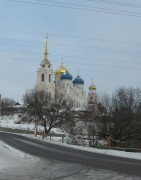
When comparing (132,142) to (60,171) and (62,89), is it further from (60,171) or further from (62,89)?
(62,89)

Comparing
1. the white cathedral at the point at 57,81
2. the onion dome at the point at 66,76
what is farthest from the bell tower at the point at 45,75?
the onion dome at the point at 66,76

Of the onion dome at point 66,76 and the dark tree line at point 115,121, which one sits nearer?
the dark tree line at point 115,121

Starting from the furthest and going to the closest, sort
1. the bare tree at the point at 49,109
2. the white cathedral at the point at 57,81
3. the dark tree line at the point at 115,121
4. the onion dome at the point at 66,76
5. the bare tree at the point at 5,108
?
the onion dome at the point at 66,76, the white cathedral at the point at 57,81, the bare tree at the point at 5,108, the bare tree at the point at 49,109, the dark tree line at the point at 115,121

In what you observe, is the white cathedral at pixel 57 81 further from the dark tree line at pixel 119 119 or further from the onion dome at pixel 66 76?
the dark tree line at pixel 119 119

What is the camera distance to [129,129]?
50.9 m

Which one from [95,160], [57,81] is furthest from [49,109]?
[95,160]

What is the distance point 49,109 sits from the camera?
317ft

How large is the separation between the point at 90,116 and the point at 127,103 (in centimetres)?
544

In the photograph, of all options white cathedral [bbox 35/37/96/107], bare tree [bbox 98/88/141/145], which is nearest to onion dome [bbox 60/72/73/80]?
white cathedral [bbox 35/37/96/107]

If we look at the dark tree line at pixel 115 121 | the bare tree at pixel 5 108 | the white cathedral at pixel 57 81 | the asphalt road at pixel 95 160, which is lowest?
the asphalt road at pixel 95 160

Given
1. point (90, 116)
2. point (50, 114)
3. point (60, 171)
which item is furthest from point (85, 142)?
point (50, 114)

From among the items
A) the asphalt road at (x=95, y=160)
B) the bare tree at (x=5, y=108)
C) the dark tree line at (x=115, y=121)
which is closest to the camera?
the asphalt road at (x=95, y=160)

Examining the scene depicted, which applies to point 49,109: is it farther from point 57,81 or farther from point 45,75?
point 57,81

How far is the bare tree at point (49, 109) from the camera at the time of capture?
302 feet
